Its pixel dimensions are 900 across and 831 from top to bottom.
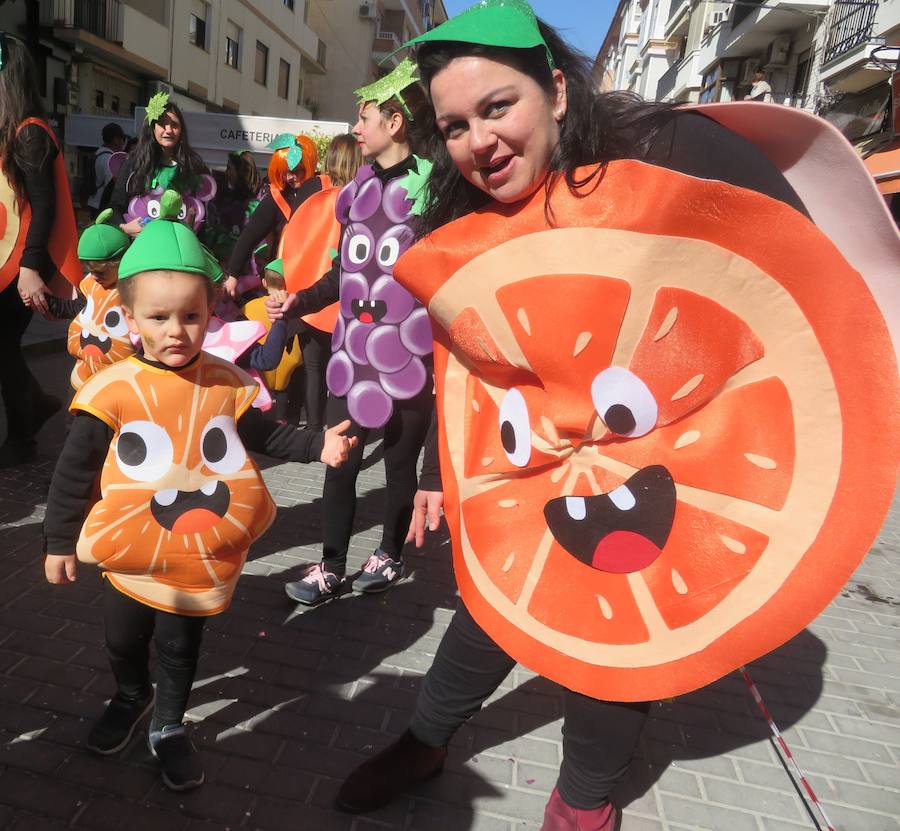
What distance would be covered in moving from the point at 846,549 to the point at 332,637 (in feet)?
6.07

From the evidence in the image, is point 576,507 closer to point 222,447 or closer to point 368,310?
point 222,447

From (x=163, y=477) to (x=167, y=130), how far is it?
304cm

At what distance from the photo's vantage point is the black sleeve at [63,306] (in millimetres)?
3396

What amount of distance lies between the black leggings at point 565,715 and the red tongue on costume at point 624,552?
0.33 metres

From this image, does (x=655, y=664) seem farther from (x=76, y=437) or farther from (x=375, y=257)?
(x=375, y=257)

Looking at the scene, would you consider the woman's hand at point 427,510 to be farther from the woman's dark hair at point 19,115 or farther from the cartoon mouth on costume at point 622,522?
the woman's dark hair at point 19,115

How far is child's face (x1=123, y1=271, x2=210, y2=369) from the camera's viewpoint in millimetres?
1691

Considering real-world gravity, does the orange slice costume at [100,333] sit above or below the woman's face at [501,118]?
below

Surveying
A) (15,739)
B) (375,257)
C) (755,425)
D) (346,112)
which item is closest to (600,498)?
(755,425)

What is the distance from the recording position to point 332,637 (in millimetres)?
2621

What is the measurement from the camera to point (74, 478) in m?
1.75

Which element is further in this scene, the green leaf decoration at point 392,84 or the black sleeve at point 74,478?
the green leaf decoration at point 392,84

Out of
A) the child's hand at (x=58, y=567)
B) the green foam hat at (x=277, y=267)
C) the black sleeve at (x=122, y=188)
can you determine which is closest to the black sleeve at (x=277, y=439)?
the child's hand at (x=58, y=567)

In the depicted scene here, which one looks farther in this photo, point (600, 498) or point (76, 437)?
point (76, 437)
